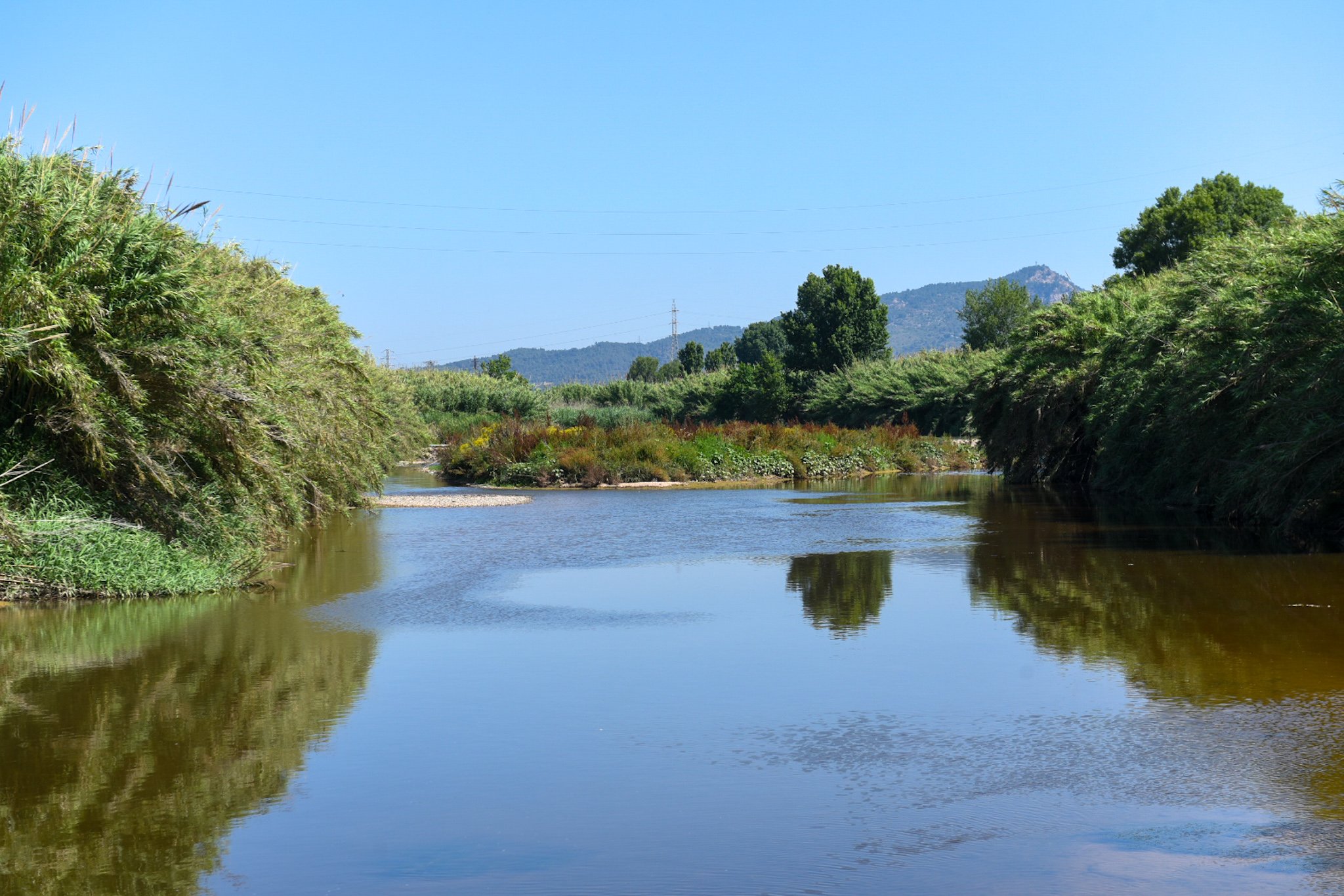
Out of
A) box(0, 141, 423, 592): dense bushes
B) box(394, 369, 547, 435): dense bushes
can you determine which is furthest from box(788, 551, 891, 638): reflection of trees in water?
box(394, 369, 547, 435): dense bushes

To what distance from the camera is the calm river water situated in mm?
5270

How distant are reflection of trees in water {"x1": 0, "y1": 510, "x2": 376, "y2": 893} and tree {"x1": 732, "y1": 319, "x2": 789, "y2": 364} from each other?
130963 millimetres

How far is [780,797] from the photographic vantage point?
6.18 meters

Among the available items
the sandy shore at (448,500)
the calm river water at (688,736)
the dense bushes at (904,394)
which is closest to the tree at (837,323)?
the dense bushes at (904,394)

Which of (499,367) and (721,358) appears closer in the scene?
(499,367)

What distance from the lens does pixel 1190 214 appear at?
204 feet

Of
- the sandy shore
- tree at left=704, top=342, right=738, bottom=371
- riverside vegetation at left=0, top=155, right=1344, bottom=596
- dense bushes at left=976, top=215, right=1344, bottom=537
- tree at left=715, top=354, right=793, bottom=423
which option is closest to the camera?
riverside vegetation at left=0, top=155, right=1344, bottom=596

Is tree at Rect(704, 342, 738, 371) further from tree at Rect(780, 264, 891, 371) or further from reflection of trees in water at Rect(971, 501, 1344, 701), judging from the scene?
reflection of trees in water at Rect(971, 501, 1344, 701)

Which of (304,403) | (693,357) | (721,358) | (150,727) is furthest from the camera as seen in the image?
(721,358)

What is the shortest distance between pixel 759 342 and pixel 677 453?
112m

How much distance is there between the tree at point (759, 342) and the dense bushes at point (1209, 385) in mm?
110410

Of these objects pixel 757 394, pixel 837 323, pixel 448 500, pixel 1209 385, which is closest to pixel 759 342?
pixel 837 323

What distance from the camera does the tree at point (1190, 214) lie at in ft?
201

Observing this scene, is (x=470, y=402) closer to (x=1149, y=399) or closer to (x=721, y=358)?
(x=1149, y=399)
